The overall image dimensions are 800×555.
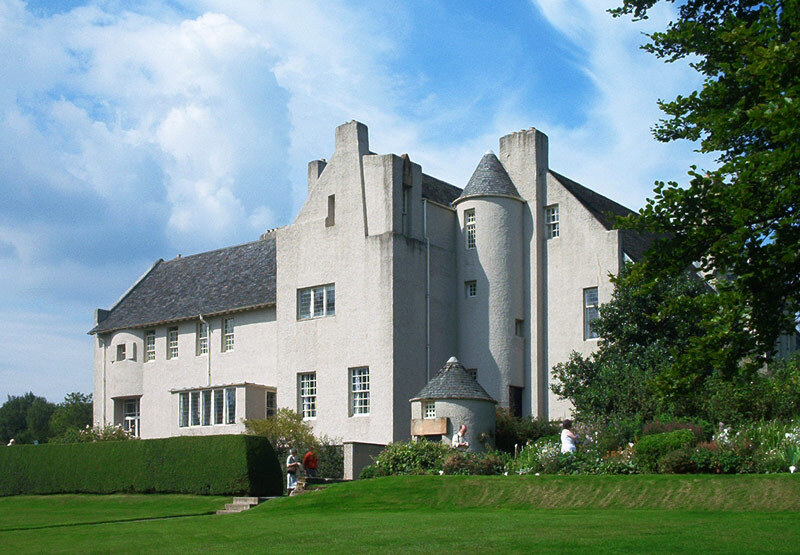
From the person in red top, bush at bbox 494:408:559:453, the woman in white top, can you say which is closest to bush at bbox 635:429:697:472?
the woman in white top

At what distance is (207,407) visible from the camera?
42.7 m

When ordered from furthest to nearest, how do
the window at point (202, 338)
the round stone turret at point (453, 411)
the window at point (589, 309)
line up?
1. the window at point (202, 338)
2. the window at point (589, 309)
3. the round stone turret at point (453, 411)

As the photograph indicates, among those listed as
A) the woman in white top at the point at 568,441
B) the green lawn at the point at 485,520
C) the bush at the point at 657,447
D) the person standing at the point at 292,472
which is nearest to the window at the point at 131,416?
the green lawn at the point at 485,520

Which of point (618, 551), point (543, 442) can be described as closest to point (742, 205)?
point (618, 551)

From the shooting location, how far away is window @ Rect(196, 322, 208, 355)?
149ft

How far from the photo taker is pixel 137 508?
30078 mm

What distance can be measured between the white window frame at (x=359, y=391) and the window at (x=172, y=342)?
40.4 ft

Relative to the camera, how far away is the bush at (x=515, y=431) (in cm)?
3522

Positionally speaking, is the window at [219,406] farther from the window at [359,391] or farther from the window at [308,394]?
the window at [359,391]

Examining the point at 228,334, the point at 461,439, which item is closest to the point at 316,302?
the point at 228,334

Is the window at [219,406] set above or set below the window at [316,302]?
below

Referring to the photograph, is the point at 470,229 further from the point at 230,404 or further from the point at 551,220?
the point at 230,404

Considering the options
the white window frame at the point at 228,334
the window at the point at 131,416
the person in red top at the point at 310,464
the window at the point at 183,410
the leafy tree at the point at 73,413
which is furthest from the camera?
the leafy tree at the point at 73,413

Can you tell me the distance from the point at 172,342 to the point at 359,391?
13.1 m
